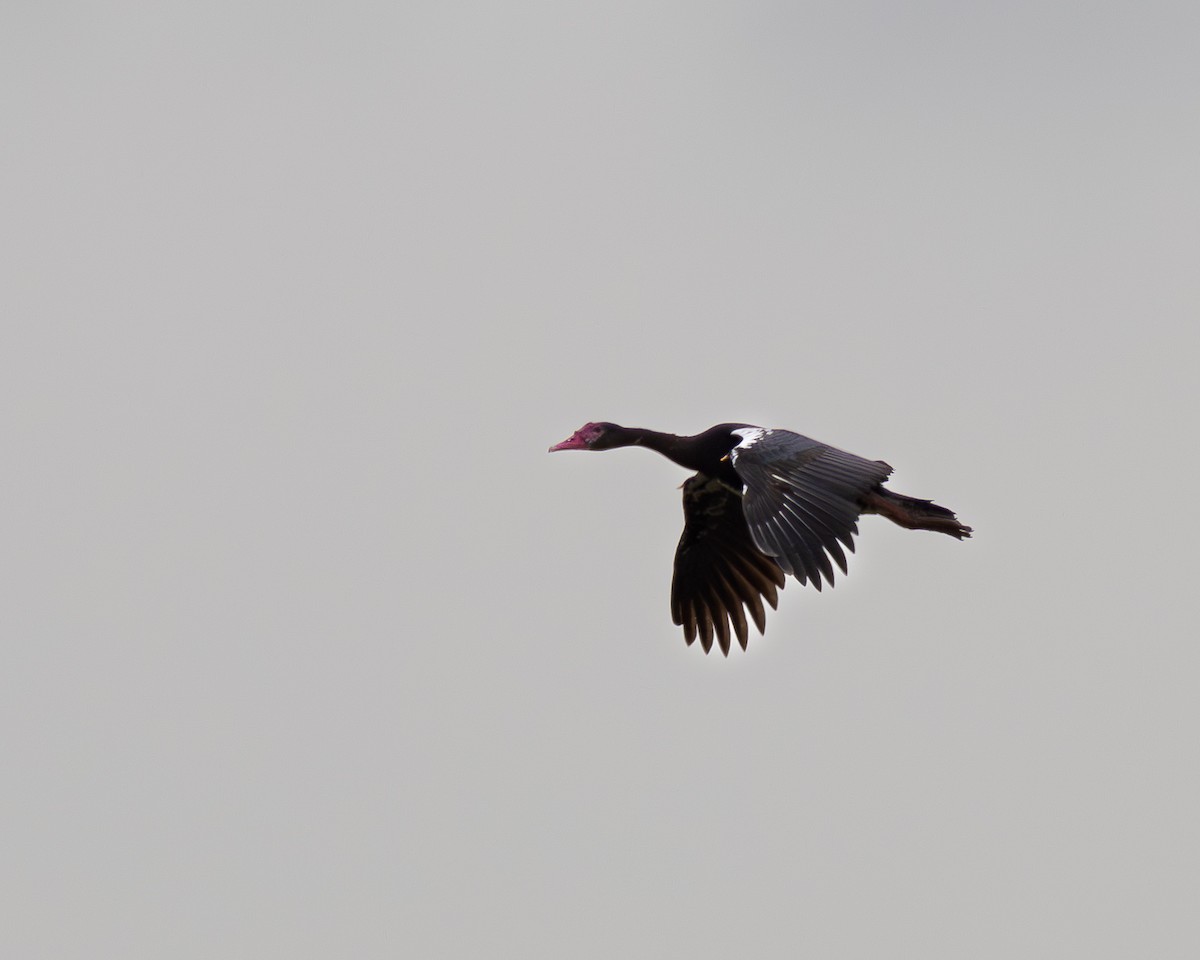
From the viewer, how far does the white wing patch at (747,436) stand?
15.1m

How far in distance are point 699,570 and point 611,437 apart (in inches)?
57.8

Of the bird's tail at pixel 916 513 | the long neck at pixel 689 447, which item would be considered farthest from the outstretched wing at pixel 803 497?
the long neck at pixel 689 447

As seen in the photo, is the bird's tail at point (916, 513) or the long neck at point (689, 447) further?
the long neck at point (689, 447)

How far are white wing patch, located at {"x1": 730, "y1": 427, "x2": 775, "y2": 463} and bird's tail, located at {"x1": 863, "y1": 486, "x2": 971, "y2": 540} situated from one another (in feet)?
3.43

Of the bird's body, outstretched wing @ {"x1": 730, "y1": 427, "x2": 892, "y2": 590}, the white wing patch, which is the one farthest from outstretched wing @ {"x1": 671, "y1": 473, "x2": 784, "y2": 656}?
outstretched wing @ {"x1": 730, "y1": 427, "x2": 892, "y2": 590}

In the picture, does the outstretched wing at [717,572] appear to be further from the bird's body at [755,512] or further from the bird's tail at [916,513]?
the bird's tail at [916,513]

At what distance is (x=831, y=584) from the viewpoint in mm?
13586

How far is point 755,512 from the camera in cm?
1417

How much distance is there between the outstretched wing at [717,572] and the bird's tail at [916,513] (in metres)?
1.92

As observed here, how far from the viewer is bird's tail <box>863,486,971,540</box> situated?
1608 cm

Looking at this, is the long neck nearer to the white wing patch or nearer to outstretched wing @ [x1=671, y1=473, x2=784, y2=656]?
the white wing patch

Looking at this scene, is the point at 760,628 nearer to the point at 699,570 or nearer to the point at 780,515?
the point at 699,570

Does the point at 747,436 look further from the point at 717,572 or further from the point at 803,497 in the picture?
the point at 717,572

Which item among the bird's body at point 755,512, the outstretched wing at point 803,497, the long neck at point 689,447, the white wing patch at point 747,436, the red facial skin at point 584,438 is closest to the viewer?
the outstretched wing at point 803,497
